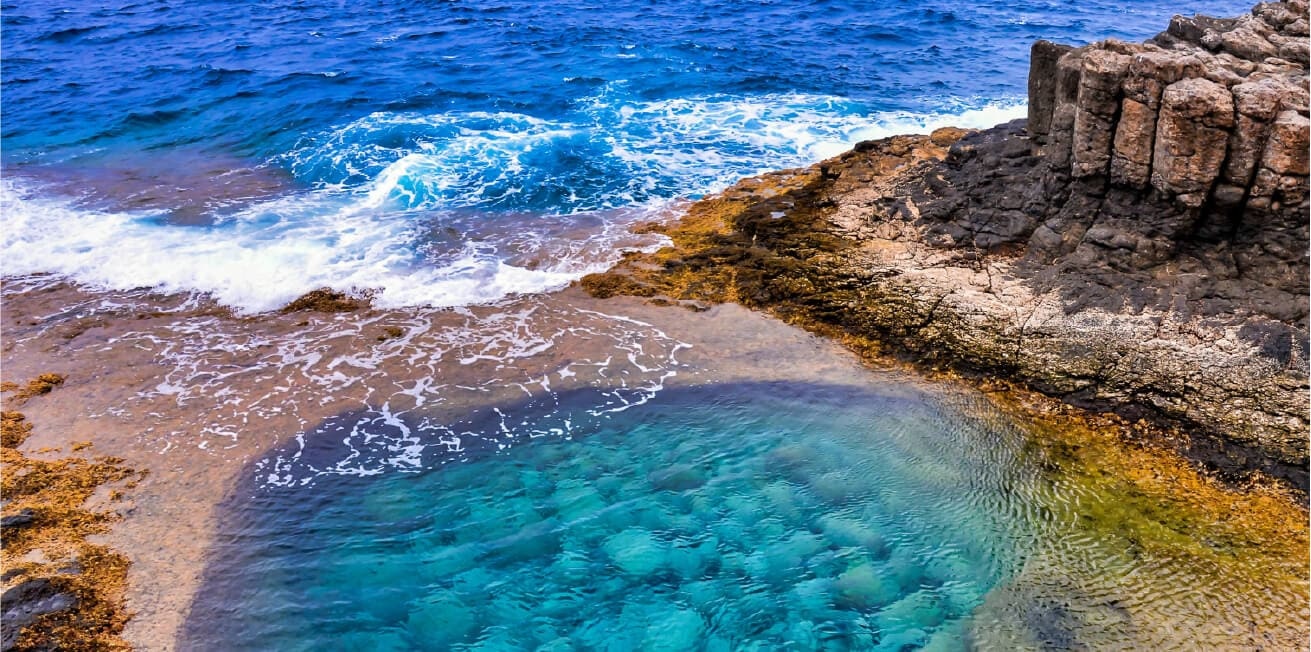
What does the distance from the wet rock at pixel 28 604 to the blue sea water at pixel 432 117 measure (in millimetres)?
6216

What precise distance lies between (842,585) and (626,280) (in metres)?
7.05

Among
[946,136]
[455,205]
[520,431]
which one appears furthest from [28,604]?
[946,136]

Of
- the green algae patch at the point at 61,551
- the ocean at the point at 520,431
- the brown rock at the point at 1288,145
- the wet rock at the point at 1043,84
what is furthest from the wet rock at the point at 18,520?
the brown rock at the point at 1288,145

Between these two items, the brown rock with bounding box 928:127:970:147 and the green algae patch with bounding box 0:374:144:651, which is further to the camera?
the brown rock with bounding box 928:127:970:147

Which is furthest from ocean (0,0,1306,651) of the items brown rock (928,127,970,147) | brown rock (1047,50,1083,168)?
brown rock (1047,50,1083,168)

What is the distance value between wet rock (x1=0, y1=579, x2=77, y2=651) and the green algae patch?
1 centimetres

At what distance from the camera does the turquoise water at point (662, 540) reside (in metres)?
9.40

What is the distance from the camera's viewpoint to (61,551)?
10164 mm

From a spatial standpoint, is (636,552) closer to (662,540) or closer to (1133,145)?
(662,540)

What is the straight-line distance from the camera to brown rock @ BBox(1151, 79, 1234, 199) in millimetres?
10969

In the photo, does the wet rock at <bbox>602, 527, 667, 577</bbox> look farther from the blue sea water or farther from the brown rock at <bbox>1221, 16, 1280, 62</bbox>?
the brown rock at <bbox>1221, 16, 1280, 62</bbox>

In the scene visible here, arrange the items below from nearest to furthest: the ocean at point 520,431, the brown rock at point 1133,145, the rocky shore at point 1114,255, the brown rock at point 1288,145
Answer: the ocean at point 520,431 → the brown rock at point 1288,145 → the rocky shore at point 1114,255 → the brown rock at point 1133,145

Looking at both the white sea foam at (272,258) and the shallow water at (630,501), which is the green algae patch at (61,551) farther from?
the white sea foam at (272,258)

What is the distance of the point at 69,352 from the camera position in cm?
1393
